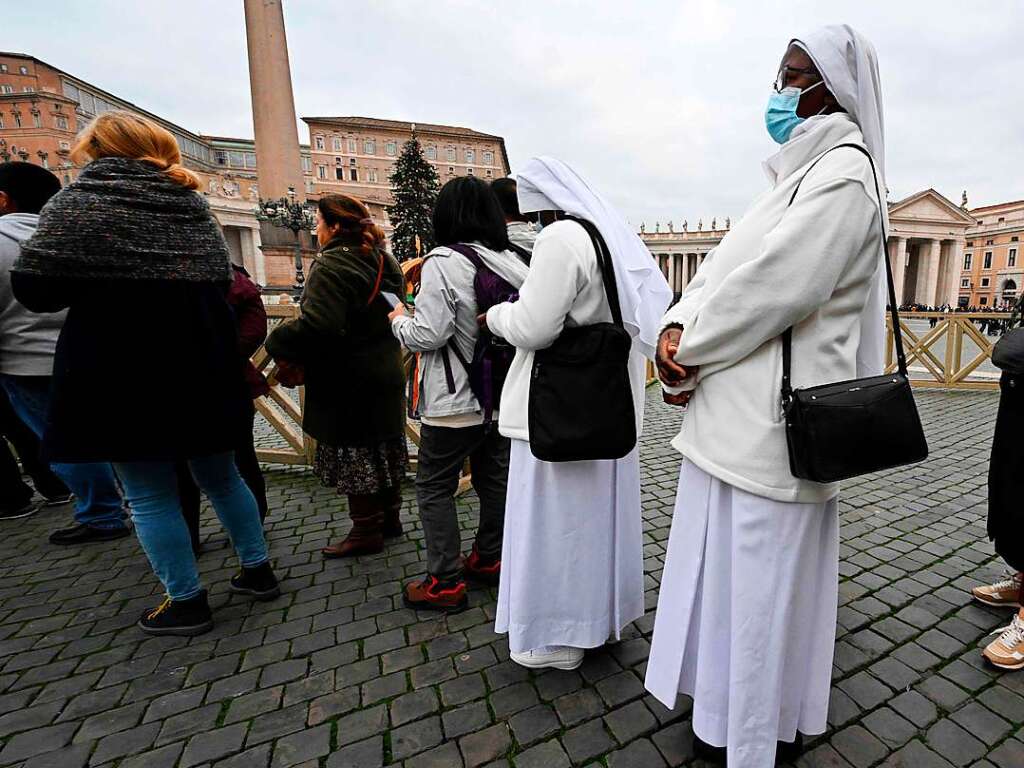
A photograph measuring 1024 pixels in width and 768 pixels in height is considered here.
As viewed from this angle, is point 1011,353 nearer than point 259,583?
Yes

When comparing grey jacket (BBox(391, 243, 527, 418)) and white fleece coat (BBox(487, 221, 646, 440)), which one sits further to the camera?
grey jacket (BBox(391, 243, 527, 418))

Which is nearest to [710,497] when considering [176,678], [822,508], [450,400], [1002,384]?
[822,508]

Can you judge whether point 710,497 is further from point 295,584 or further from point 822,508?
point 295,584

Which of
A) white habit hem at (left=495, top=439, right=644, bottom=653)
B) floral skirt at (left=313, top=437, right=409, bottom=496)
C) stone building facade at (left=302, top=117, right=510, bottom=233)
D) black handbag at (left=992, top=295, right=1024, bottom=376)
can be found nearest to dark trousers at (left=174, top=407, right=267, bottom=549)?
floral skirt at (left=313, top=437, right=409, bottom=496)

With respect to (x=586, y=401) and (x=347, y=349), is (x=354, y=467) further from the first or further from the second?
(x=586, y=401)

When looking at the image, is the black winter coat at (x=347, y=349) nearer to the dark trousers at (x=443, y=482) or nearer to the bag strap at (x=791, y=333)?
the dark trousers at (x=443, y=482)

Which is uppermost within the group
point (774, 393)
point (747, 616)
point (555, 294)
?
point (555, 294)

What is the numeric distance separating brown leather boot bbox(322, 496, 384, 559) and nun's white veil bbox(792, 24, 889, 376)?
114 inches

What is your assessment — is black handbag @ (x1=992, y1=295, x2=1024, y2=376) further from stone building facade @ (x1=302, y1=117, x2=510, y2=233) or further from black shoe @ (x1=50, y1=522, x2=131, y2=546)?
stone building facade @ (x1=302, y1=117, x2=510, y2=233)

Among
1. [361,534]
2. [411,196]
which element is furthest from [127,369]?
[411,196]

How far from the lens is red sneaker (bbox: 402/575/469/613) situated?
9.19 feet

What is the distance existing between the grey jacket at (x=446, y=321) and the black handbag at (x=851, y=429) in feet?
5.09

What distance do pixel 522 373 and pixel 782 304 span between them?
105 cm

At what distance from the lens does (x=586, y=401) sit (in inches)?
76.5
